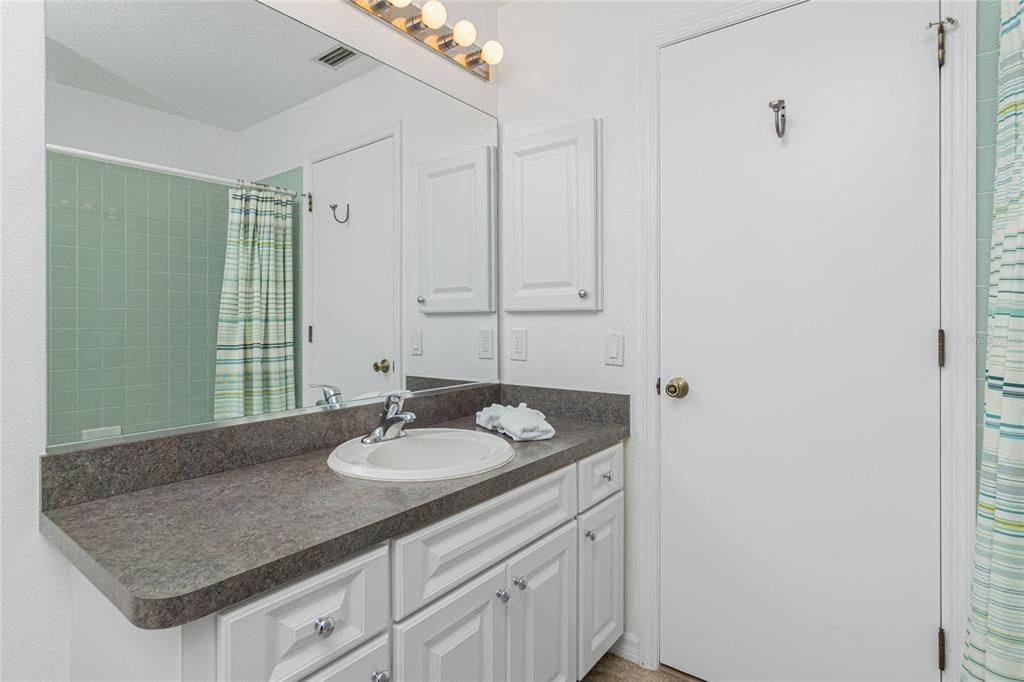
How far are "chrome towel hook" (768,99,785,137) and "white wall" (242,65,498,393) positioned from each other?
1.05 meters

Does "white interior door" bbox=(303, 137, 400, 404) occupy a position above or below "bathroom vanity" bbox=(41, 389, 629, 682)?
above

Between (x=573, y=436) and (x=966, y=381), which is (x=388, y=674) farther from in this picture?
(x=966, y=381)

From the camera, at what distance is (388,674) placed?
1002 millimetres

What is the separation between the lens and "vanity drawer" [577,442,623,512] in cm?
163

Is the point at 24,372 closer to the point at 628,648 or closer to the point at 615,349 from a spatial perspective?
the point at 615,349

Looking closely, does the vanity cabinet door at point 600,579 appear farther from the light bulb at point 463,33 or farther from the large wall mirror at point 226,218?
the light bulb at point 463,33

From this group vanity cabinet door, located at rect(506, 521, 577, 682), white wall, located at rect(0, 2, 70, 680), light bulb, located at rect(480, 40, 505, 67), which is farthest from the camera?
light bulb, located at rect(480, 40, 505, 67)

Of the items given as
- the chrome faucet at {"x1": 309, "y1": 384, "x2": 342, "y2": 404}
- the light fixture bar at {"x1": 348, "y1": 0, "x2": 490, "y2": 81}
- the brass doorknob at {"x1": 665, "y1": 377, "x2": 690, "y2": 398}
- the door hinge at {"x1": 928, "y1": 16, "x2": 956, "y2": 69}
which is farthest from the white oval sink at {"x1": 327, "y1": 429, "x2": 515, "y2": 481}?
the door hinge at {"x1": 928, "y1": 16, "x2": 956, "y2": 69}

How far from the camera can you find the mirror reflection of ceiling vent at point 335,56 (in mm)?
1535

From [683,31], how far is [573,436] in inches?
53.8

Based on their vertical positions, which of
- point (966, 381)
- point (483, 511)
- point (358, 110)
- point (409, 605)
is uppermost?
point (358, 110)

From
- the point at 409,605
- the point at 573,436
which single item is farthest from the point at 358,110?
the point at 409,605

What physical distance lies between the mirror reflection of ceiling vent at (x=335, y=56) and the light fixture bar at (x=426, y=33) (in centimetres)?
17

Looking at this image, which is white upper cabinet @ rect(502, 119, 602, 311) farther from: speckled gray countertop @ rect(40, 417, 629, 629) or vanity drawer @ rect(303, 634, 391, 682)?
vanity drawer @ rect(303, 634, 391, 682)
